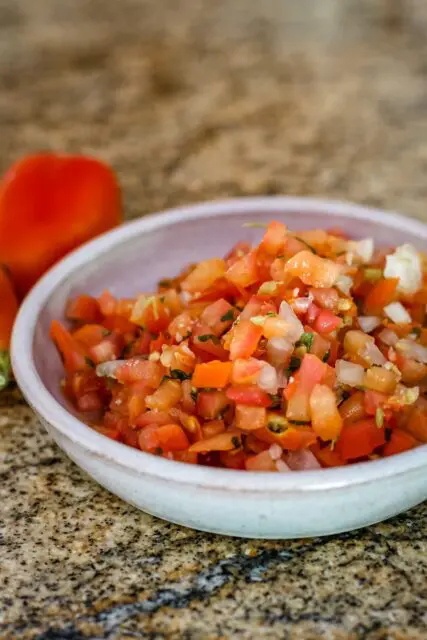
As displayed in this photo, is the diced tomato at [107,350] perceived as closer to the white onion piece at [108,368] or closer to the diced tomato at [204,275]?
the white onion piece at [108,368]

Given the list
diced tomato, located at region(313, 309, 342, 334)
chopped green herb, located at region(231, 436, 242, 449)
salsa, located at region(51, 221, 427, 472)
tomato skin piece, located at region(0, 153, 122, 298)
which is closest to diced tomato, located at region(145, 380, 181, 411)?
salsa, located at region(51, 221, 427, 472)

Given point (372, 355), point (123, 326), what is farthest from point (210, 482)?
point (123, 326)

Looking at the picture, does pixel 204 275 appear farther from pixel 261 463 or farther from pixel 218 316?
pixel 261 463

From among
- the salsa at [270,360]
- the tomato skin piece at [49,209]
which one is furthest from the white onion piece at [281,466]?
the tomato skin piece at [49,209]

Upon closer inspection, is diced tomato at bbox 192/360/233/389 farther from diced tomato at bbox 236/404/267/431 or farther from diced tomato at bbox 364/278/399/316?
diced tomato at bbox 364/278/399/316

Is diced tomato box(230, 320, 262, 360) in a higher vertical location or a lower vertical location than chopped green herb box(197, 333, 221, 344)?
higher

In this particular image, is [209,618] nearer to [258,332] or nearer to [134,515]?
[134,515]
